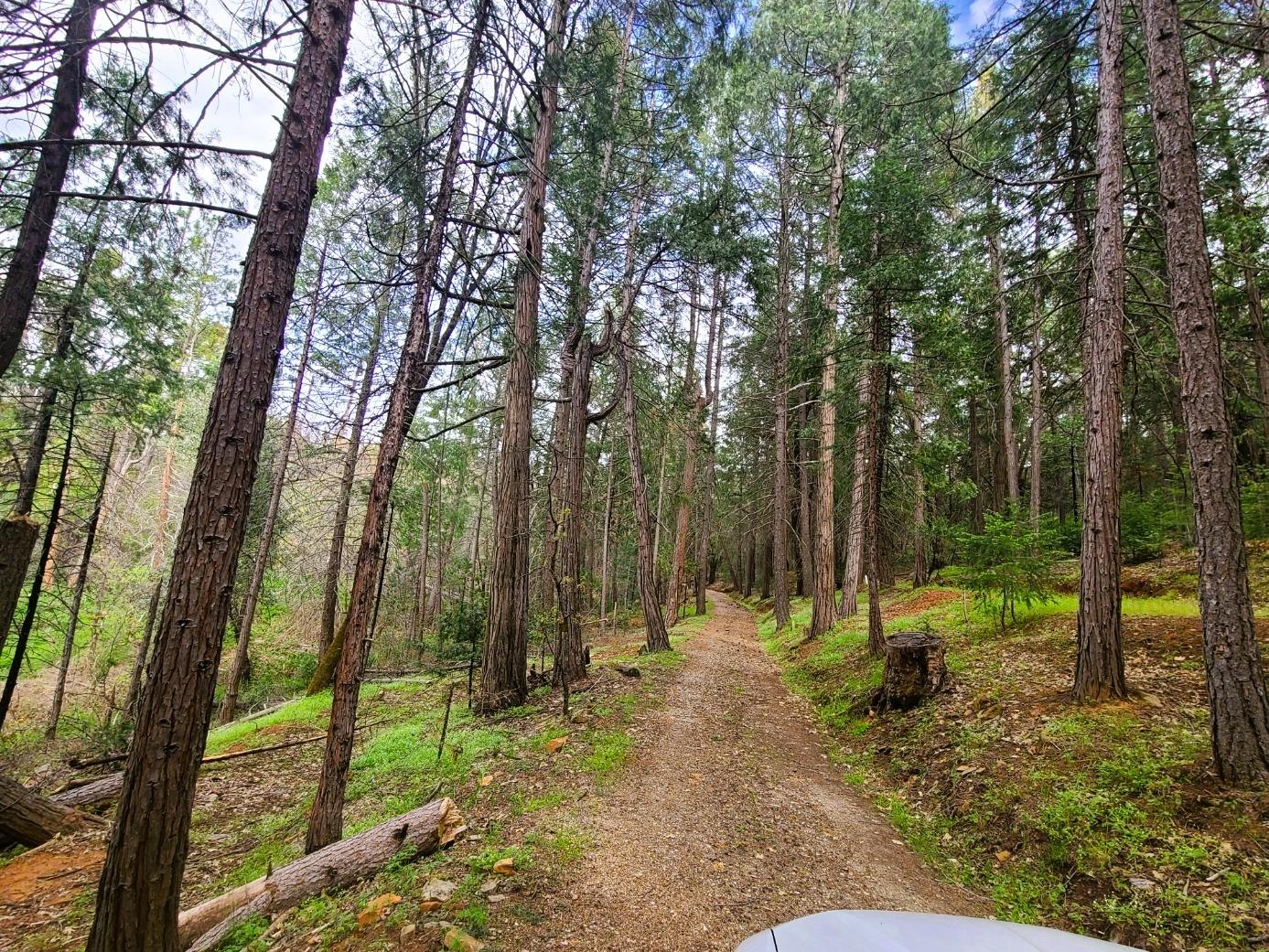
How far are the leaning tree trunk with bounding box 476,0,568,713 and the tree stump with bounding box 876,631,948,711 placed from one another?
200 inches

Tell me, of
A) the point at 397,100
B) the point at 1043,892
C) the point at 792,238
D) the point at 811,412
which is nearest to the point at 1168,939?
the point at 1043,892

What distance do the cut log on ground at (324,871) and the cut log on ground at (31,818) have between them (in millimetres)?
3838

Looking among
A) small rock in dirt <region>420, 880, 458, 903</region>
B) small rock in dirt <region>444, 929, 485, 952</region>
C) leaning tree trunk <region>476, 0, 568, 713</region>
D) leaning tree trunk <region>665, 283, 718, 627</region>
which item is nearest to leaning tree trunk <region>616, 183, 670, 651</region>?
leaning tree trunk <region>665, 283, 718, 627</region>

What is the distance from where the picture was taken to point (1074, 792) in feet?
12.7

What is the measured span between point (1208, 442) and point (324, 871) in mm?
7297

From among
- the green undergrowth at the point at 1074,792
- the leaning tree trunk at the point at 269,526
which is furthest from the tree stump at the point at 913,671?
the leaning tree trunk at the point at 269,526

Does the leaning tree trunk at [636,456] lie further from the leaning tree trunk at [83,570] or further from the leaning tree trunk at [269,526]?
the leaning tree trunk at [83,570]

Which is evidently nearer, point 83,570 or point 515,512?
point 515,512

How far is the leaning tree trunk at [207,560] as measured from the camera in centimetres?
272

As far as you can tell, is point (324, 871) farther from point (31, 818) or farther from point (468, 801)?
point (31, 818)

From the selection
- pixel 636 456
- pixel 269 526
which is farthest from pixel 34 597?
pixel 636 456

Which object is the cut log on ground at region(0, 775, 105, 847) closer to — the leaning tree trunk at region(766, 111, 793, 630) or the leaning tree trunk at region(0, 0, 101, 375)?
the leaning tree trunk at region(0, 0, 101, 375)

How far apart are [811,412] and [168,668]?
15954mm

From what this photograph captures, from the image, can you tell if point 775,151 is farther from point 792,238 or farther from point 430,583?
point 430,583
